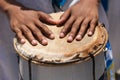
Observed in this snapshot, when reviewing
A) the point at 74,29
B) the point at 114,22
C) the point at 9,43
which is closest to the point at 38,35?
the point at 74,29

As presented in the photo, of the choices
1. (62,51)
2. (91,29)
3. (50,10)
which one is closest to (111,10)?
(50,10)

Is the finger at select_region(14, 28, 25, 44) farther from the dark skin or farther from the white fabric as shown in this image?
the white fabric

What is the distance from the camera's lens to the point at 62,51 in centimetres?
150

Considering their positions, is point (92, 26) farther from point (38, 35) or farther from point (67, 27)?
point (38, 35)

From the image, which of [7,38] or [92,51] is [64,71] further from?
[7,38]

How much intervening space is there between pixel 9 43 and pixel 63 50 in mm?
514

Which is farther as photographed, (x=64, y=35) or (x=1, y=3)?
(x=1, y=3)

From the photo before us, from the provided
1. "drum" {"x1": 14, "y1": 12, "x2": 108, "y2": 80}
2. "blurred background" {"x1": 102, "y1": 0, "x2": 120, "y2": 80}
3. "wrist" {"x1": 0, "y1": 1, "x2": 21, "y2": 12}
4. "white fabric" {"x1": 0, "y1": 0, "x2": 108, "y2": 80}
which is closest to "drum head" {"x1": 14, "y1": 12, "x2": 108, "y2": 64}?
"drum" {"x1": 14, "y1": 12, "x2": 108, "y2": 80}

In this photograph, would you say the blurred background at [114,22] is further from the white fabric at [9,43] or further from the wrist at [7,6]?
the wrist at [7,6]

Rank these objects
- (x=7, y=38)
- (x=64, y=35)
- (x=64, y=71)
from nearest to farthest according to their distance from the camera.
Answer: (x=64, y=71) → (x=64, y=35) → (x=7, y=38)

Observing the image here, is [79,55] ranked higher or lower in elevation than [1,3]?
lower

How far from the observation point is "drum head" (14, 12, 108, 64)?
147 centimetres

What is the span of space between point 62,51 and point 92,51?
0.12 metres

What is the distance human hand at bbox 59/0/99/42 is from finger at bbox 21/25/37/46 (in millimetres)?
117
